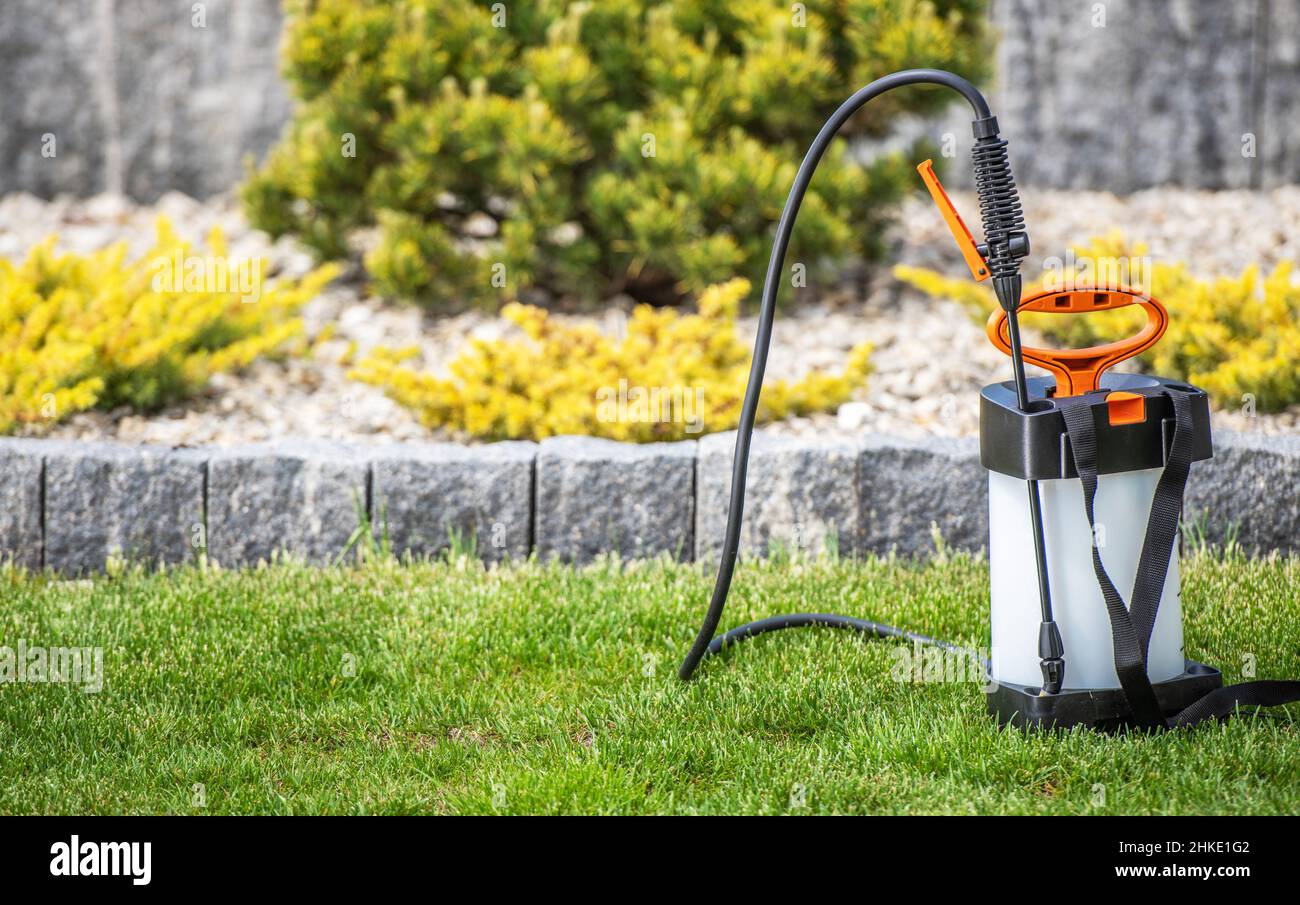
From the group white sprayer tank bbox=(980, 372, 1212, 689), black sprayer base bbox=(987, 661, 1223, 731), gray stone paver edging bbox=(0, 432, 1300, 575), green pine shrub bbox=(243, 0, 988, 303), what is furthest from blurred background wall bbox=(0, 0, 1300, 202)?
black sprayer base bbox=(987, 661, 1223, 731)

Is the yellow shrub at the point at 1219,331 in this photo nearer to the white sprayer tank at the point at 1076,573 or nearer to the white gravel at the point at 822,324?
the white gravel at the point at 822,324

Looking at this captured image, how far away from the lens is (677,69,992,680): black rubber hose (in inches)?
89.0

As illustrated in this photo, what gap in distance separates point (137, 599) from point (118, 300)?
48.5 inches

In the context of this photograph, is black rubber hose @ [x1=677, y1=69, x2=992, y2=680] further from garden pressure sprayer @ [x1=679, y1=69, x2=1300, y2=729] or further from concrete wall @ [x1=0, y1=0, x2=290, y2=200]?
concrete wall @ [x1=0, y1=0, x2=290, y2=200]

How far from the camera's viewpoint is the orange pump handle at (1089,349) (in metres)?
2.29

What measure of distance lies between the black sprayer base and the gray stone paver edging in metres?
1.02

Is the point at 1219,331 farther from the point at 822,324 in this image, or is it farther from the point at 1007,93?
the point at 1007,93

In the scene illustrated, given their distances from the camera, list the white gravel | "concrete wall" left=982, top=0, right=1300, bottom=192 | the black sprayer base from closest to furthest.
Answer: the black sprayer base → the white gravel → "concrete wall" left=982, top=0, right=1300, bottom=192

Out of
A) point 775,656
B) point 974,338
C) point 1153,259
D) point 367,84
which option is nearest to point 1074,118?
point 1153,259

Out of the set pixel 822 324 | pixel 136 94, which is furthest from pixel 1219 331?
pixel 136 94

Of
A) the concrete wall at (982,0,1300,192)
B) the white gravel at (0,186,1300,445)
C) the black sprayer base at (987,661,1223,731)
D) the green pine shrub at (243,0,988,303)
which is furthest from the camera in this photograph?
the concrete wall at (982,0,1300,192)

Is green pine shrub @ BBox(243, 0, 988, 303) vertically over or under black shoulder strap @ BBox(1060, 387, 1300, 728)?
over

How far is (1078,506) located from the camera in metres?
2.29

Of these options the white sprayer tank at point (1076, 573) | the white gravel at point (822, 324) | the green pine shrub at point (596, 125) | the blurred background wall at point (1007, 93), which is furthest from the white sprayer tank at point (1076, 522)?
the blurred background wall at point (1007, 93)
